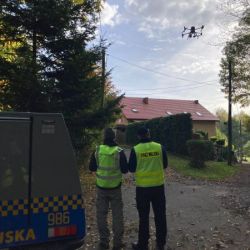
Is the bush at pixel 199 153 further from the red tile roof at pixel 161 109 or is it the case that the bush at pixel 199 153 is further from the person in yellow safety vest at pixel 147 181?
the red tile roof at pixel 161 109

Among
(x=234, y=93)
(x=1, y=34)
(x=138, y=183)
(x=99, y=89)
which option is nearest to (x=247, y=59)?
(x=234, y=93)

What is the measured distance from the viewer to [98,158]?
6.95 m

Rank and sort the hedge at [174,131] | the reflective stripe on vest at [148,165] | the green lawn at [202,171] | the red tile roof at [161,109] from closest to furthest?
the reflective stripe on vest at [148,165] < the green lawn at [202,171] < the hedge at [174,131] < the red tile roof at [161,109]

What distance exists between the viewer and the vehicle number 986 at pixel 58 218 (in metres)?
4.38

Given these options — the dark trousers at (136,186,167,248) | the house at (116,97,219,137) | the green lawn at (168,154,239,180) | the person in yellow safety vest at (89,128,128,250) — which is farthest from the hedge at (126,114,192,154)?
the house at (116,97,219,137)

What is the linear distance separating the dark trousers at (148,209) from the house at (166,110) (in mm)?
51165

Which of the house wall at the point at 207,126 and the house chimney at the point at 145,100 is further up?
the house chimney at the point at 145,100

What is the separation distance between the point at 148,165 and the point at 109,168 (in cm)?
66

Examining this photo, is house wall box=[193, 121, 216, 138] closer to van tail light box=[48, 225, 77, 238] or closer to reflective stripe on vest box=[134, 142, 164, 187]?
reflective stripe on vest box=[134, 142, 164, 187]

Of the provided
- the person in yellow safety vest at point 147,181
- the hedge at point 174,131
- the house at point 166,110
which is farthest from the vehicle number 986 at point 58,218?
the house at point 166,110

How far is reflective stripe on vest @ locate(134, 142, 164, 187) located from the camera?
22.1ft

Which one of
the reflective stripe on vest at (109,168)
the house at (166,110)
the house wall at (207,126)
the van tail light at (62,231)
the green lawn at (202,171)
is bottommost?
the green lawn at (202,171)

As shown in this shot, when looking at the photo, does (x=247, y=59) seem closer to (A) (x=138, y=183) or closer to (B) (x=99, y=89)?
(B) (x=99, y=89)

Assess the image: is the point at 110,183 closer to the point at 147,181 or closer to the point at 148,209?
the point at 147,181
